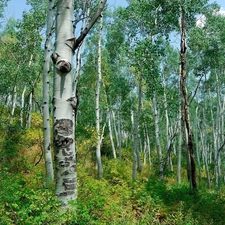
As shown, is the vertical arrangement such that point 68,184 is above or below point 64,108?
below

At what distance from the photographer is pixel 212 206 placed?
6844 mm

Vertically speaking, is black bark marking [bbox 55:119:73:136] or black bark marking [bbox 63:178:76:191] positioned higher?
black bark marking [bbox 55:119:73:136]

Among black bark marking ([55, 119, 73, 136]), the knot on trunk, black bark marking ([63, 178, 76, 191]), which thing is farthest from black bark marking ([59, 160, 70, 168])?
the knot on trunk

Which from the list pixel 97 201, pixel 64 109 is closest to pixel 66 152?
pixel 64 109

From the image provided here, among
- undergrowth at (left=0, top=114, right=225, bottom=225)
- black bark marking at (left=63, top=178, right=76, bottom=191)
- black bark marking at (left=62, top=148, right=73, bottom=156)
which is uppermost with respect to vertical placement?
black bark marking at (left=62, top=148, right=73, bottom=156)

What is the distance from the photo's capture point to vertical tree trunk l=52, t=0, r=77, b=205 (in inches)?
121

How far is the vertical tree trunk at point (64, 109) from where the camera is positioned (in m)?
3.08

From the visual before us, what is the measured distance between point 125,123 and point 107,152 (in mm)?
9589

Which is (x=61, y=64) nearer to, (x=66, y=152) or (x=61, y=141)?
(x=61, y=141)

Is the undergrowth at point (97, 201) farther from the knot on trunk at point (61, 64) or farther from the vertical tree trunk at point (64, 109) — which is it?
the knot on trunk at point (61, 64)

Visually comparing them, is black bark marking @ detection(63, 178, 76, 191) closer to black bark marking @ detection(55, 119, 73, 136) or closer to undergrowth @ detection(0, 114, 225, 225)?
undergrowth @ detection(0, 114, 225, 225)

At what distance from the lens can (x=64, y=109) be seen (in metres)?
3.16

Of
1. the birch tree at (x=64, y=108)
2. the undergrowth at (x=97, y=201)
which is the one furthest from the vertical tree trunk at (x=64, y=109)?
the undergrowth at (x=97, y=201)

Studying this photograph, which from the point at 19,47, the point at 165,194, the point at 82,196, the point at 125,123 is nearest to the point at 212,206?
the point at 165,194
